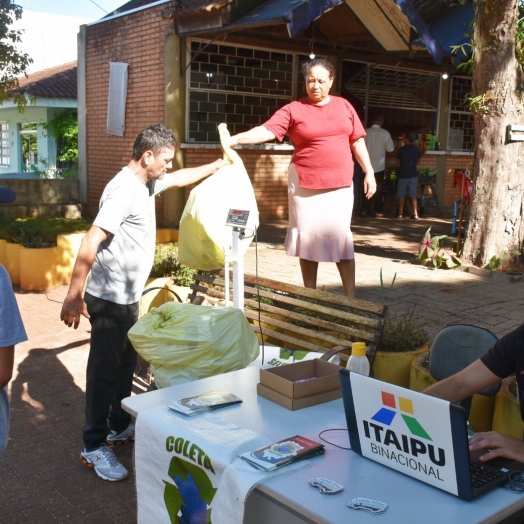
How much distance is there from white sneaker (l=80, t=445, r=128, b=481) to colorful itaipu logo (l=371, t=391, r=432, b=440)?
229 centimetres

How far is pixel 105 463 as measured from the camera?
3.99 meters

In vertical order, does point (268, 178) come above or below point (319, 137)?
below

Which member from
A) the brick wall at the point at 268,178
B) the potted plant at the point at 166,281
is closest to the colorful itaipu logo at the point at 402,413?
the potted plant at the point at 166,281

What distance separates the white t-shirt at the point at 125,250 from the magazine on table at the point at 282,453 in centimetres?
188

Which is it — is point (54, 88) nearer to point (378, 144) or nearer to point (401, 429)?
point (378, 144)

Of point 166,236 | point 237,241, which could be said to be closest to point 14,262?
point 166,236

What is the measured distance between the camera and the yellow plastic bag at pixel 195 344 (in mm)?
3721

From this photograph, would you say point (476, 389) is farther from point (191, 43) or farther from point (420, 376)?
point (191, 43)

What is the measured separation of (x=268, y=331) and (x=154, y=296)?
6.19 feet

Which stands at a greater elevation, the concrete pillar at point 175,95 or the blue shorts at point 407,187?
the concrete pillar at point 175,95

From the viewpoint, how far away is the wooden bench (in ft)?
13.3

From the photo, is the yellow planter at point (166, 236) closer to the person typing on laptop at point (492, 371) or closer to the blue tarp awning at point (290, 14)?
the blue tarp awning at point (290, 14)

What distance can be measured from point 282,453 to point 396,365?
2229 mm

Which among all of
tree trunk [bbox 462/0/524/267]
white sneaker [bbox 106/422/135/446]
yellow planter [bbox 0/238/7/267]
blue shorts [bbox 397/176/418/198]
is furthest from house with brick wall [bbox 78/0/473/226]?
white sneaker [bbox 106/422/135/446]
